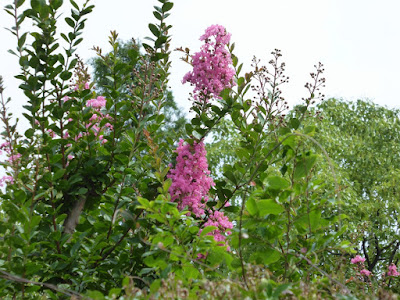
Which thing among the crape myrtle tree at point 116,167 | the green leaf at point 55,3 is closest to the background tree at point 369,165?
the crape myrtle tree at point 116,167

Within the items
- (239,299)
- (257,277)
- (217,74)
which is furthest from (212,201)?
(239,299)

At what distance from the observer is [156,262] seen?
221 cm

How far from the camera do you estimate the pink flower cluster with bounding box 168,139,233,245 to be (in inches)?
116

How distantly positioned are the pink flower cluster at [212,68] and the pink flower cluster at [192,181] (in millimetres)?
397

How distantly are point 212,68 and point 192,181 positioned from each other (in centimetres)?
82

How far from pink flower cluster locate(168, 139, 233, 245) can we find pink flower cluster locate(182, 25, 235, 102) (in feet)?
1.30

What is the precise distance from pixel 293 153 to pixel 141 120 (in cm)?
118

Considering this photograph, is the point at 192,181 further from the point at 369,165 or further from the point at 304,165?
the point at 369,165

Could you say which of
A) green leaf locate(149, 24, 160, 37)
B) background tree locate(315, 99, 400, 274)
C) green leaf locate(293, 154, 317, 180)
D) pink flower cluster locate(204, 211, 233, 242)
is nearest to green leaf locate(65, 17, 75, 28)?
green leaf locate(149, 24, 160, 37)

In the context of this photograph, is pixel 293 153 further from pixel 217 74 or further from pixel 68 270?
pixel 68 270

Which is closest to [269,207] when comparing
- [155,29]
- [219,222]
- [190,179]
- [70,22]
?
[190,179]

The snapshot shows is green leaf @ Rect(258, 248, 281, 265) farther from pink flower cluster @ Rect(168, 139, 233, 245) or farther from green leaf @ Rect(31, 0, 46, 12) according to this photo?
green leaf @ Rect(31, 0, 46, 12)

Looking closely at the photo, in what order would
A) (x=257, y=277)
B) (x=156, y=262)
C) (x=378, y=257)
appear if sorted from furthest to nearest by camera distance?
(x=378, y=257)
(x=156, y=262)
(x=257, y=277)

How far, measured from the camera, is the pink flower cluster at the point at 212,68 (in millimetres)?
3232
